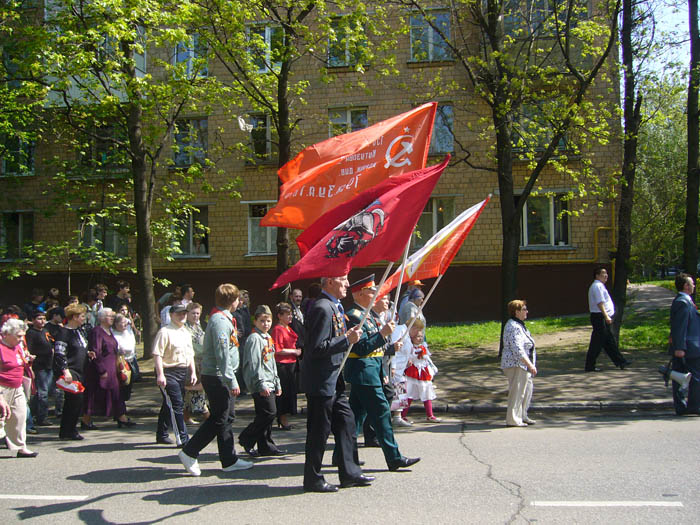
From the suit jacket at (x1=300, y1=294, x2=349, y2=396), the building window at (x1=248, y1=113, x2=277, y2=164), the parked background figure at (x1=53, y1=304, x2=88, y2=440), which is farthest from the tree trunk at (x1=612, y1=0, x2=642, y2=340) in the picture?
the building window at (x1=248, y1=113, x2=277, y2=164)

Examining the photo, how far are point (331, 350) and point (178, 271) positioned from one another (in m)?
19.1

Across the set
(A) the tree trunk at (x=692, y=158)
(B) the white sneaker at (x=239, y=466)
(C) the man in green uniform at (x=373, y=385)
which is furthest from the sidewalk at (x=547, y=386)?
(C) the man in green uniform at (x=373, y=385)

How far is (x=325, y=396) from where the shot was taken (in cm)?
563

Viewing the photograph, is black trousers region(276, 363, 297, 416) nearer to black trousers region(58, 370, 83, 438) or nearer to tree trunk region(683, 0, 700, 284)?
black trousers region(58, 370, 83, 438)

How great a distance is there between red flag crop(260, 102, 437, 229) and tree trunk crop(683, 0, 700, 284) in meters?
9.08

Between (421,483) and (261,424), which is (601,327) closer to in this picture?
(421,483)

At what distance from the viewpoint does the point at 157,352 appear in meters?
7.47

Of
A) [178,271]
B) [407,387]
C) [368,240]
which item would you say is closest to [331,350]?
[368,240]

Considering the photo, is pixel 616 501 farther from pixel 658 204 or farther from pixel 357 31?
pixel 658 204

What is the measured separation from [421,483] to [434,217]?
16.9m

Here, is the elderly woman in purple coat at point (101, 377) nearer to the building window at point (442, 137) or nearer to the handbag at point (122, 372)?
the handbag at point (122, 372)

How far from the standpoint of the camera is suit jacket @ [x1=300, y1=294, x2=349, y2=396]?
18.3 feet

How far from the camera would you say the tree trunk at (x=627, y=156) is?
13.8 meters

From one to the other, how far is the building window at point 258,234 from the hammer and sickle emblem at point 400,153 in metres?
16.5
